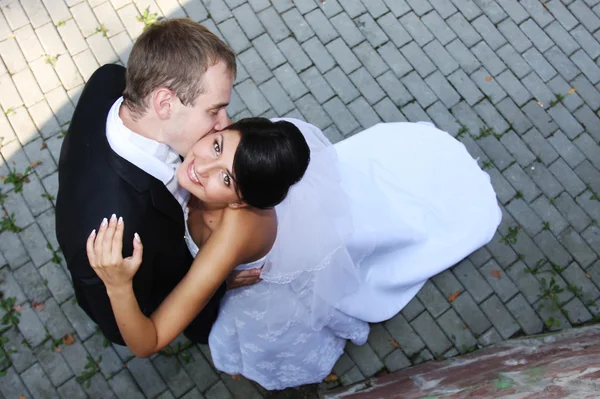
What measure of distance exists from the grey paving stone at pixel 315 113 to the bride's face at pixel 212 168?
2.36 m

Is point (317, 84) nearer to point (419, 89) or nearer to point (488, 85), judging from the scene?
point (419, 89)

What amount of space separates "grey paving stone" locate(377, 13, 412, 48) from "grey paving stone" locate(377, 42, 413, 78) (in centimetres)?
9

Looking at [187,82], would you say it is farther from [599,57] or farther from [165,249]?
[599,57]

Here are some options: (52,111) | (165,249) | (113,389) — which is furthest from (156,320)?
(52,111)

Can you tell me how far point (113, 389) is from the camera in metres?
3.76

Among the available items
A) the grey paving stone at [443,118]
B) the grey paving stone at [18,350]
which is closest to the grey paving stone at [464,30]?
the grey paving stone at [443,118]

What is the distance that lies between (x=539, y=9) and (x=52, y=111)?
5133 millimetres

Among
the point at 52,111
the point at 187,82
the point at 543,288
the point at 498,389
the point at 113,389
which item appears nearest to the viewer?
the point at 498,389

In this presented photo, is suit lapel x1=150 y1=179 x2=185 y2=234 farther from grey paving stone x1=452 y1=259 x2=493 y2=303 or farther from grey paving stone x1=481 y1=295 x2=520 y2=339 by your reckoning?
grey paving stone x1=481 y1=295 x2=520 y2=339

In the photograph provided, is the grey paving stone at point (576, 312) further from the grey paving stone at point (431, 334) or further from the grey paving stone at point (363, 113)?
the grey paving stone at point (363, 113)

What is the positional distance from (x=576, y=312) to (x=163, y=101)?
3.87m

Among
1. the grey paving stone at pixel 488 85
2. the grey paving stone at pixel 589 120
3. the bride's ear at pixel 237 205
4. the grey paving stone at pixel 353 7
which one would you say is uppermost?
the bride's ear at pixel 237 205

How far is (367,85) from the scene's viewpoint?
4730mm

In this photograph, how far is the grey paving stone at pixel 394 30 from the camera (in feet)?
16.1
